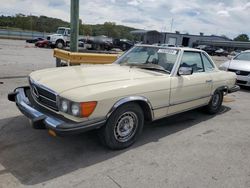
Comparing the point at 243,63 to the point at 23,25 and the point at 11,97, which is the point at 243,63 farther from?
the point at 23,25

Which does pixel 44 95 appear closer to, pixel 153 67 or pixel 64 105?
pixel 64 105

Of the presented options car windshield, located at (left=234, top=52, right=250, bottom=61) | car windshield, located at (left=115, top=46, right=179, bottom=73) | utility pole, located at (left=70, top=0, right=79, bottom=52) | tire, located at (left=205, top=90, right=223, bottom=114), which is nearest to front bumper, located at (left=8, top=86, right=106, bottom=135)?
car windshield, located at (left=115, top=46, right=179, bottom=73)

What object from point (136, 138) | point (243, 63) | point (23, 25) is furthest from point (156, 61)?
point (23, 25)

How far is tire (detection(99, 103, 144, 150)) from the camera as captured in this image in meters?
3.49

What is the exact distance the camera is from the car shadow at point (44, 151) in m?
3.09

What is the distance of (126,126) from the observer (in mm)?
3811

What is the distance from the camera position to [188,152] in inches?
153

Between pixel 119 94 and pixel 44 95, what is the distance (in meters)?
1.06

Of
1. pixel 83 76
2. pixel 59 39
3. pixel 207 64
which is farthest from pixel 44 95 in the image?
pixel 59 39

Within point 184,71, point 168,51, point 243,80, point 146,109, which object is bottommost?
point 243,80

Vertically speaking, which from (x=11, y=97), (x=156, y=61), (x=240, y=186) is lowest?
(x=240, y=186)

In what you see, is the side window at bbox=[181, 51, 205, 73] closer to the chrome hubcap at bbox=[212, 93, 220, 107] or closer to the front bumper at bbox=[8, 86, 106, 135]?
the chrome hubcap at bbox=[212, 93, 220, 107]

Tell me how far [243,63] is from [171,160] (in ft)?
24.6

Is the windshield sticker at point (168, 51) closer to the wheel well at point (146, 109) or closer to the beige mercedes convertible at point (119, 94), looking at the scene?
the beige mercedes convertible at point (119, 94)
